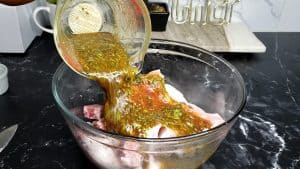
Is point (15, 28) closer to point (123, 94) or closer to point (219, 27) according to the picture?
point (123, 94)

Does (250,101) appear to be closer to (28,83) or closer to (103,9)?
(103,9)

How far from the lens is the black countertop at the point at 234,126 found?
0.71 m

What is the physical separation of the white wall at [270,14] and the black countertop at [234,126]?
17 cm

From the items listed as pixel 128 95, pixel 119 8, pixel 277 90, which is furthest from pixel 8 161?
pixel 277 90

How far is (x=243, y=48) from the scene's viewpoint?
108 cm

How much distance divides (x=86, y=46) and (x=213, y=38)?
1.74 feet

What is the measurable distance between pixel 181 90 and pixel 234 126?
149 millimetres

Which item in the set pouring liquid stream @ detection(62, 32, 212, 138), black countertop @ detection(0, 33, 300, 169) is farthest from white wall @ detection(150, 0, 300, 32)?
pouring liquid stream @ detection(62, 32, 212, 138)

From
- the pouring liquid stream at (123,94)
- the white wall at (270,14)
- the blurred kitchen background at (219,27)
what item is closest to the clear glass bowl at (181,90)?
the pouring liquid stream at (123,94)

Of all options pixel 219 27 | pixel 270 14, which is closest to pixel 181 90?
pixel 219 27

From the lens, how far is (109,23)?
75 cm

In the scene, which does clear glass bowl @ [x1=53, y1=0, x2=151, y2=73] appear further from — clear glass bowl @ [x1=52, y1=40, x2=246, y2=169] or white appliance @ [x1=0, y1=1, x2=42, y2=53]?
white appliance @ [x1=0, y1=1, x2=42, y2=53]

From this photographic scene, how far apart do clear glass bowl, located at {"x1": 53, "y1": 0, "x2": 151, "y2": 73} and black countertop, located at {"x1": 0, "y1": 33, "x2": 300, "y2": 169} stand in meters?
0.18

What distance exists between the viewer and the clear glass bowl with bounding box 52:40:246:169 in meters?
0.55
